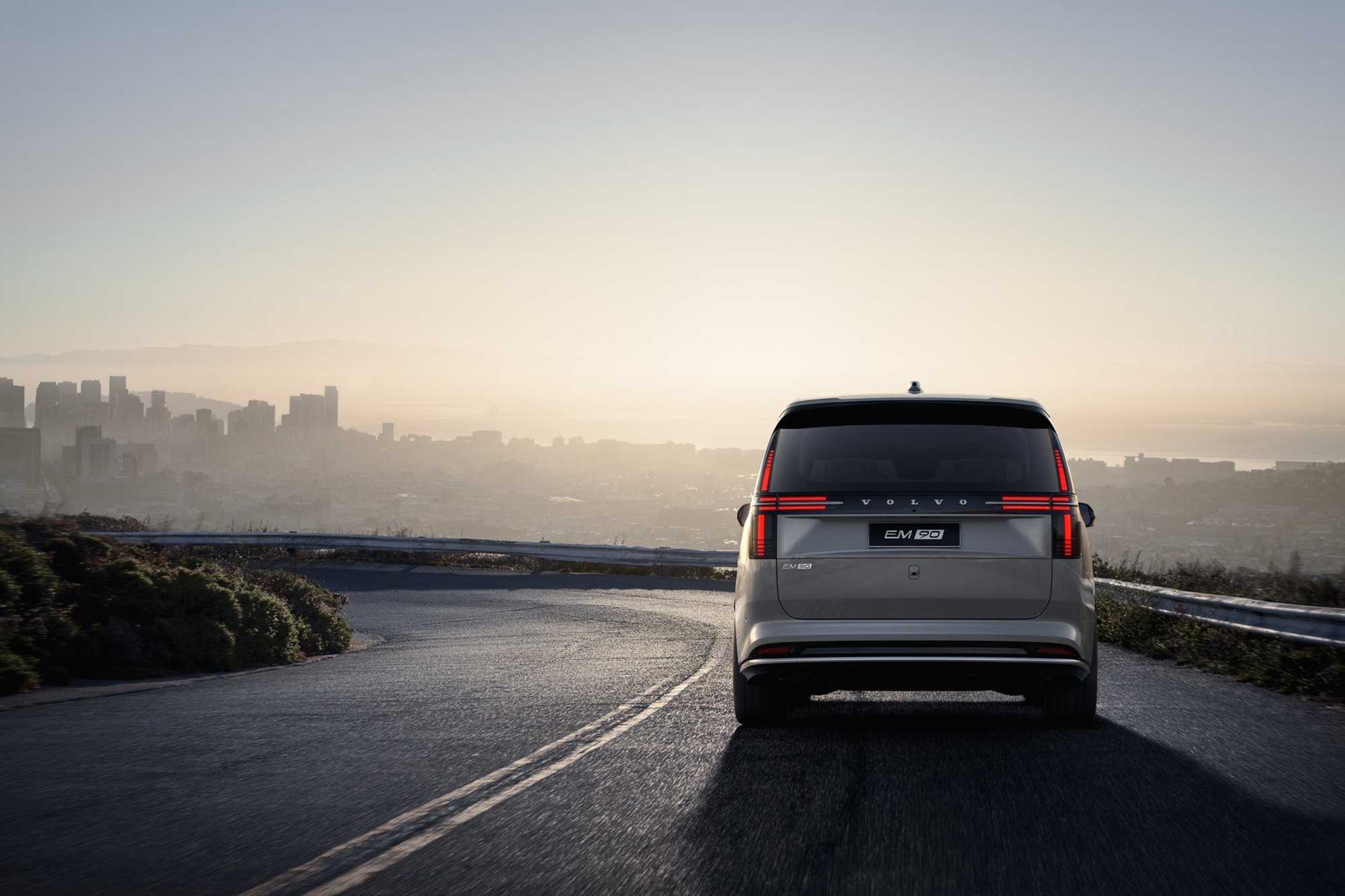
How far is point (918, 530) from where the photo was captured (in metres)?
6.88

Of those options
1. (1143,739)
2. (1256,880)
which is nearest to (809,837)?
(1256,880)

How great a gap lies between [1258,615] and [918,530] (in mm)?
5746

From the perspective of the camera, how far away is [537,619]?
720 inches

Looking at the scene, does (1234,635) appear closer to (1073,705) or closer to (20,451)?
(1073,705)

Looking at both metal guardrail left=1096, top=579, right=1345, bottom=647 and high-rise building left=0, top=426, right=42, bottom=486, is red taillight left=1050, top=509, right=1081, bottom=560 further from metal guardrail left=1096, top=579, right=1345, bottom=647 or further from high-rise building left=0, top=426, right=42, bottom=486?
high-rise building left=0, top=426, right=42, bottom=486

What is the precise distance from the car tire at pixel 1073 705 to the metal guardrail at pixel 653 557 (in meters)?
2.99

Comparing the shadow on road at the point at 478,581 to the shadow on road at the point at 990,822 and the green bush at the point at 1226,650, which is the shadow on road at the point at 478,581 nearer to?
the green bush at the point at 1226,650

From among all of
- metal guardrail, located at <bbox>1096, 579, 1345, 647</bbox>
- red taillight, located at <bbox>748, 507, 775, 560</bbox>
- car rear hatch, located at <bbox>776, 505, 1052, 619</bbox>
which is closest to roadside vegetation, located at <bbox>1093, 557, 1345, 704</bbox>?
metal guardrail, located at <bbox>1096, 579, 1345, 647</bbox>

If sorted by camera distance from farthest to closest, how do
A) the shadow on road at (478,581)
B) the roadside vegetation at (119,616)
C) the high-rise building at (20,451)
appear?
the high-rise building at (20,451), the shadow on road at (478,581), the roadside vegetation at (119,616)

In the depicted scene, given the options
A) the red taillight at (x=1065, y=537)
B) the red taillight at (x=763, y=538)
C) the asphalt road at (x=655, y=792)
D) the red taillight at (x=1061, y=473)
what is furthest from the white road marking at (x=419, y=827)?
the red taillight at (x=1061, y=473)

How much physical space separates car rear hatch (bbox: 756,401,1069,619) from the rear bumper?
0.26 meters

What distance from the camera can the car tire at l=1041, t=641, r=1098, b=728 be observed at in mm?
7758

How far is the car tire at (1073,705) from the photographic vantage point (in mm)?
7758

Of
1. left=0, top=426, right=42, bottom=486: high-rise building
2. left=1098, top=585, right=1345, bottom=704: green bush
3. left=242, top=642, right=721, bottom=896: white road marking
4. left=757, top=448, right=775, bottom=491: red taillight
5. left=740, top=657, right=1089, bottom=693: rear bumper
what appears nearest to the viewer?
left=242, top=642, right=721, bottom=896: white road marking
